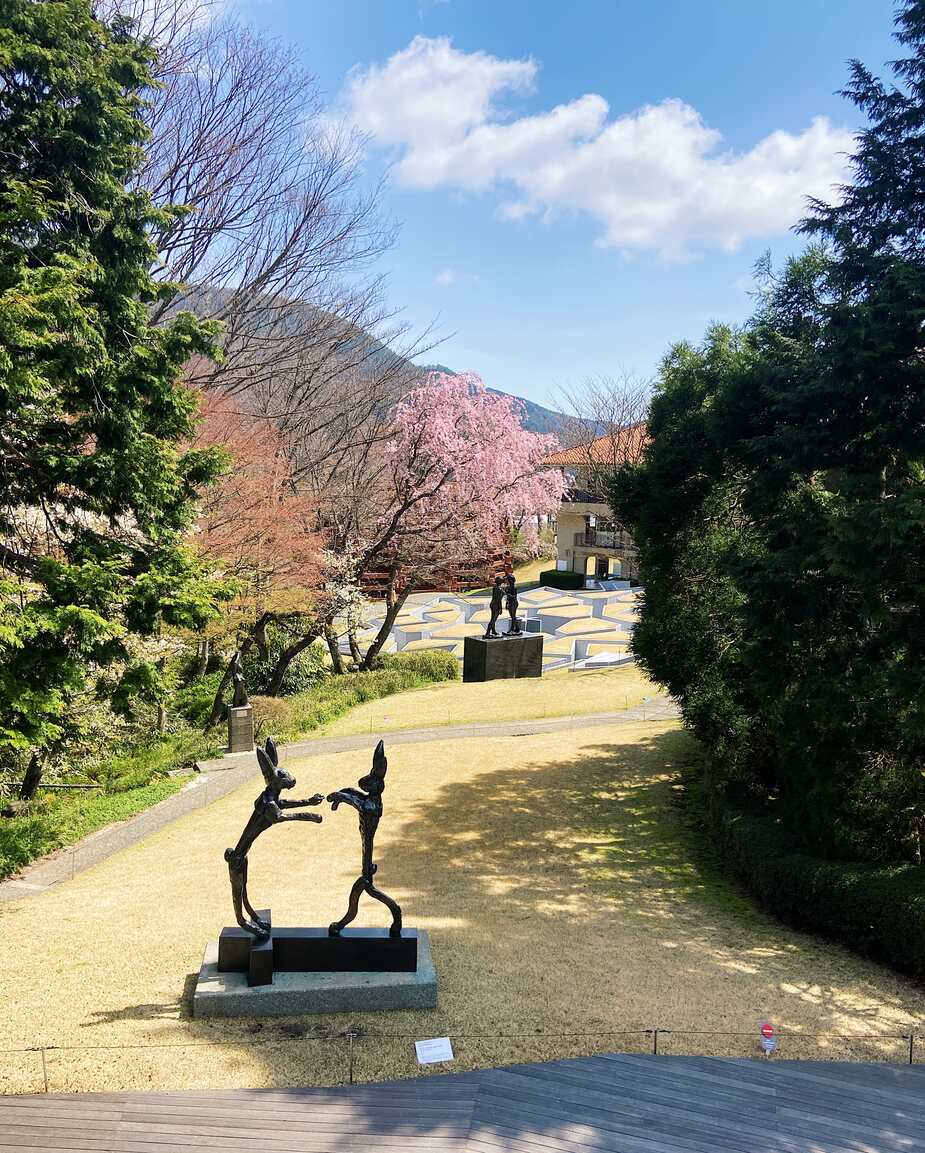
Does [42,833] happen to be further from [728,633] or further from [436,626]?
[436,626]

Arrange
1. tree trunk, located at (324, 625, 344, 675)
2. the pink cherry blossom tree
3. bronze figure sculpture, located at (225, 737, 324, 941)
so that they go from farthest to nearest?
the pink cherry blossom tree
tree trunk, located at (324, 625, 344, 675)
bronze figure sculpture, located at (225, 737, 324, 941)

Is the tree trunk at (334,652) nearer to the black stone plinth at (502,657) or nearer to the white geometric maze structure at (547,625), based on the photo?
the white geometric maze structure at (547,625)

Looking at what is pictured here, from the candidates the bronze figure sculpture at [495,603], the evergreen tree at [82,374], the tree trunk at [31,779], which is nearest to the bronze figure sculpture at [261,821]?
the evergreen tree at [82,374]

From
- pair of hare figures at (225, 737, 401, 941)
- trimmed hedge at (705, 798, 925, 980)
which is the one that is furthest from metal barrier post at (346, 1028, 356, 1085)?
trimmed hedge at (705, 798, 925, 980)

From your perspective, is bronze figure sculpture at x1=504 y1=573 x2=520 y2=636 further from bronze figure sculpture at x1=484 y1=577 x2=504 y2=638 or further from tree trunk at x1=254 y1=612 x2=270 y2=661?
tree trunk at x1=254 y1=612 x2=270 y2=661

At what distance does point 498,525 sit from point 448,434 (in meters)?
4.75

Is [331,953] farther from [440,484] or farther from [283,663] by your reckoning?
[440,484]

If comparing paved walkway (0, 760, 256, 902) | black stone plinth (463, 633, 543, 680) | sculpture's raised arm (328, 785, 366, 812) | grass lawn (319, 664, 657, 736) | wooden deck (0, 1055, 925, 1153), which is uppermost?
sculpture's raised arm (328, 785, 366, 812)

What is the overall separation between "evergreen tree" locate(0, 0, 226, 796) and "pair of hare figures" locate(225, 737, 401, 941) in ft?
9.59

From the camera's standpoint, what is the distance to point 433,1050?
6.49 meters

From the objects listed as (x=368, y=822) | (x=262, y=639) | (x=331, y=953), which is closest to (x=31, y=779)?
(x=262, y=639)

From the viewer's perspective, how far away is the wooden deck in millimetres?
5484

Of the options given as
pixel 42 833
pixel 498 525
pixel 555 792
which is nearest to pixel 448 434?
pixel 498 525

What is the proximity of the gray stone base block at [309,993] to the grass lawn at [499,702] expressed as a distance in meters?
11.9
